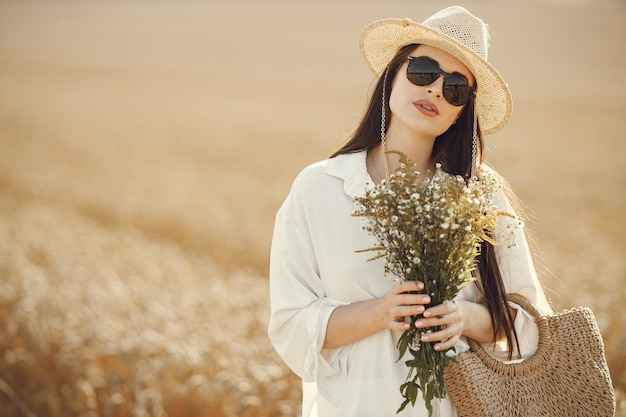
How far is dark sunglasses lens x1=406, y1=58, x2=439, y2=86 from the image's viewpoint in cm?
246

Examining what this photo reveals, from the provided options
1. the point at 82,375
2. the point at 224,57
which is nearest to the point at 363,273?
the point at 82,375

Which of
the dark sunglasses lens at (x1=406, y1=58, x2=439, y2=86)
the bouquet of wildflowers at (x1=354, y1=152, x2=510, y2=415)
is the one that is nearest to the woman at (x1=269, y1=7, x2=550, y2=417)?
the dark sunglasses lens at (x1=406, y1=58, x2=439, y2=86)

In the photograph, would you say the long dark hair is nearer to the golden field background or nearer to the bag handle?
the golden field background

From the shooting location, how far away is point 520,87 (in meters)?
38.2

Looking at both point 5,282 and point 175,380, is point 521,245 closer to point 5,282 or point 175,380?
point 175,380

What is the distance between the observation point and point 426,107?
2498 millimetres

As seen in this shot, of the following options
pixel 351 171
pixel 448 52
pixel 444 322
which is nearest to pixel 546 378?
pixel 444 322

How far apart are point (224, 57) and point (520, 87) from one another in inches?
1078

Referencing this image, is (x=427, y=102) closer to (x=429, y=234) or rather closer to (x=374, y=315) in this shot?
(x=429, y=234)

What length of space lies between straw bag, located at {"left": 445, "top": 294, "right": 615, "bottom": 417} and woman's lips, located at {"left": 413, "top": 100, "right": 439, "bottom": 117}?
3.09 feet

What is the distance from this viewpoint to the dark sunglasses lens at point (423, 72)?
2.46 metres

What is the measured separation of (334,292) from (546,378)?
2.94ft

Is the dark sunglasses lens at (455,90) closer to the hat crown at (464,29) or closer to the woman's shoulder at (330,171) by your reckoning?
the hat crown at (464,29)

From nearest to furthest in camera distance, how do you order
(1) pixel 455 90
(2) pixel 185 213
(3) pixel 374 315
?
1. (3) pixel 374 315
2. (1) pixel 455 90
3. (2) pixel 185 213
